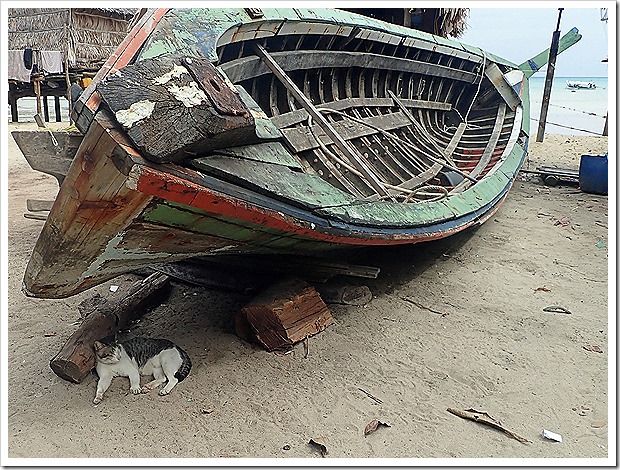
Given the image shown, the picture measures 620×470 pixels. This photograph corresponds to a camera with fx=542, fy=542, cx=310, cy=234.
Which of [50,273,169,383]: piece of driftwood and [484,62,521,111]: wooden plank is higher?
[484,62,521,111]: wooden plank

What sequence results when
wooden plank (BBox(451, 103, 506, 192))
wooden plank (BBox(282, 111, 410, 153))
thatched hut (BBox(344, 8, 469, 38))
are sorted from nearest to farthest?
wooden plank (BBox(282, 111, 410, 153))
wooden plank (BBox(451, 103, 506, 192))
thatched hut (BBox(344, 8, 469, 38))

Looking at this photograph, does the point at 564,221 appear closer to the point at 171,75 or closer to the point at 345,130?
the point at 345,130

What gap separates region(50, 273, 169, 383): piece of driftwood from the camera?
2863 mm

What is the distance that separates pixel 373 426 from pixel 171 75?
185 centimetres

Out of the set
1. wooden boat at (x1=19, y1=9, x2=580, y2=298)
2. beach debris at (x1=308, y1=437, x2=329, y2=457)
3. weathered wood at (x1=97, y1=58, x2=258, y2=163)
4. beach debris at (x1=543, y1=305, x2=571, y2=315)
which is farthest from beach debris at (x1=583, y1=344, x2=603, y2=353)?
weathered wood at (x1=97, y1=58, x2=258, y2=163)

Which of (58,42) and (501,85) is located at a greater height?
(58,42)

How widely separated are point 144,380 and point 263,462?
891 millimetres

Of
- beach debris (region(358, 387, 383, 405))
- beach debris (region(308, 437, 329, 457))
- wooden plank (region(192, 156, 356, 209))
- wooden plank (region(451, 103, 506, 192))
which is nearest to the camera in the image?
wooden plank (region(192, 156, 356, 209))

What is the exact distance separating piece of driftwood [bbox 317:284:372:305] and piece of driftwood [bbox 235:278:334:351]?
0.99ft

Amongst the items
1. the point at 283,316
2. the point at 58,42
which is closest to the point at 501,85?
the point at 283,316

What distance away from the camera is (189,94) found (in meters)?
2.05

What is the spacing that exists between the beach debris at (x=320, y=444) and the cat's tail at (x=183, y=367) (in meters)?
0.83

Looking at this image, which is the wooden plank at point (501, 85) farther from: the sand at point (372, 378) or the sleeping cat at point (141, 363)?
the sleeping cat at point (141, 363)

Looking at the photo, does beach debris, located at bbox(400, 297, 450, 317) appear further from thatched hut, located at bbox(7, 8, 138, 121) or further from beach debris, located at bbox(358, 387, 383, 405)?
thatched hut, located at bbox(7, 8, 138, 121)
